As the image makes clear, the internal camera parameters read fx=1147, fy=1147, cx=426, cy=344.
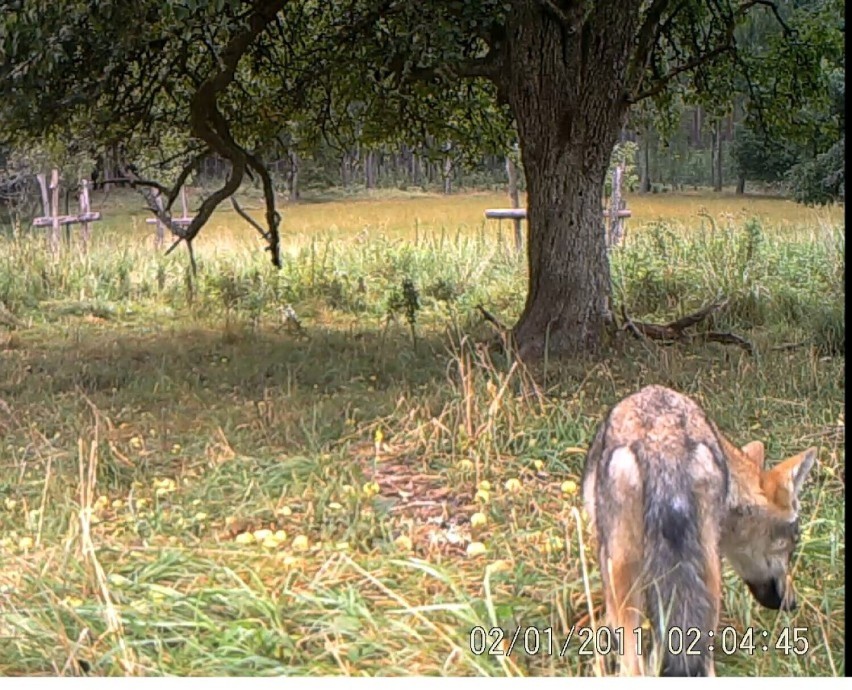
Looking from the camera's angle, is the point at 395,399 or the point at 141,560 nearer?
the point at 141,560

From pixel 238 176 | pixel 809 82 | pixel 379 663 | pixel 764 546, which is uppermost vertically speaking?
pixel 809 82

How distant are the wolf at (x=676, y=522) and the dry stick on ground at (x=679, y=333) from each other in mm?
3329

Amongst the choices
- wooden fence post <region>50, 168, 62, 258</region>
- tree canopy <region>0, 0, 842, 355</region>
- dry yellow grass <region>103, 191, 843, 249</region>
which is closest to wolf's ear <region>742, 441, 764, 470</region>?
tree canopy <region>0, 0, 842, 355</region>

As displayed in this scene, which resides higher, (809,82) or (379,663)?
(809,82)

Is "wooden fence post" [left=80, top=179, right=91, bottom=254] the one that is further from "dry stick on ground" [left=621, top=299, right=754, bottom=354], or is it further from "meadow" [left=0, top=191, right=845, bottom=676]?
"dry stick on ground" [left=621, top=299, right=754, bottom=354]

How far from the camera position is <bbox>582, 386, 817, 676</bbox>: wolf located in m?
2.22

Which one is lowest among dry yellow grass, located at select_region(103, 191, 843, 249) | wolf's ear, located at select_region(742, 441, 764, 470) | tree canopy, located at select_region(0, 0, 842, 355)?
wolf's ear, located at select_region(742, 441, 764, 470)

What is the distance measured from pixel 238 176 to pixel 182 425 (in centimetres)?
198

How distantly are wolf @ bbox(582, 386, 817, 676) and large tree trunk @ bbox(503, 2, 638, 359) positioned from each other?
319cm

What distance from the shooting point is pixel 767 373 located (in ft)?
16.5

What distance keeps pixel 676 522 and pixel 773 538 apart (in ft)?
1.54

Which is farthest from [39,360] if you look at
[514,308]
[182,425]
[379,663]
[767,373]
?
[379,663]

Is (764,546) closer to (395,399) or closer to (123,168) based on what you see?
(395,399)

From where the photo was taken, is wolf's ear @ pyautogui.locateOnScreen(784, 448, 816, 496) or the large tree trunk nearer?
wolf's ear @ pyautogui.locateOnScreen(784, 448, 816, 496)
